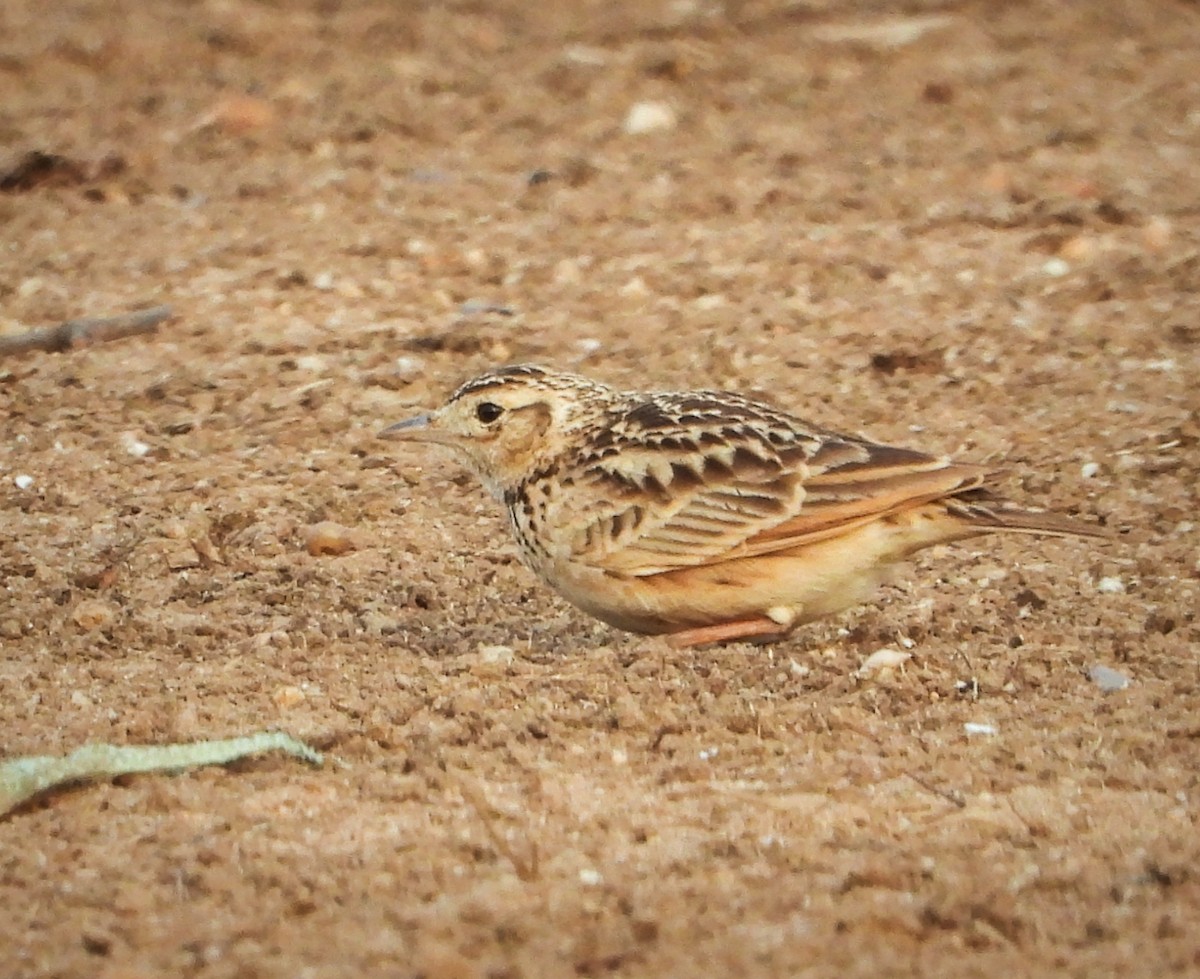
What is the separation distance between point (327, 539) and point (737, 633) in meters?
1.68

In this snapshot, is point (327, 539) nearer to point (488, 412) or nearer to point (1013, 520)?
point (488, 412)

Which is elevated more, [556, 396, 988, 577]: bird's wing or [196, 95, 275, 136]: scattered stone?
[556, 396, 988, 577]: bird's wing

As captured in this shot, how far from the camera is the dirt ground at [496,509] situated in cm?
462

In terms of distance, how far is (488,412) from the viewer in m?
6.81

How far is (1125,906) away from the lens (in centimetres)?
449

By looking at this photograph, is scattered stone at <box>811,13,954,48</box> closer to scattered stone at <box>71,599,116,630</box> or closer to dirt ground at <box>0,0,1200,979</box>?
dirt ground at <box>0,0,1200,979</box>

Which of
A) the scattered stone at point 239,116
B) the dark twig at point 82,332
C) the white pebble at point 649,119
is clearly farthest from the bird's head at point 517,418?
the scattered stone at point 239,116

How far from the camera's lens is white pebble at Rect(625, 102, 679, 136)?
12484 mm

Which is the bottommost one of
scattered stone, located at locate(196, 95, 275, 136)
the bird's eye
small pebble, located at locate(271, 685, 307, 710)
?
scattered stone, located at locate(196, 95, 275, 136)

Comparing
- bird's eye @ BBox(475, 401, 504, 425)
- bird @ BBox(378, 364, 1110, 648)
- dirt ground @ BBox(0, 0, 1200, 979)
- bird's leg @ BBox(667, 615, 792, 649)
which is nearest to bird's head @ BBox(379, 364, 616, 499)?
bird's eye @ BBox(475, 401, 504, 425)

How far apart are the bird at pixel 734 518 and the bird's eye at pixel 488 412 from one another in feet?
0.92

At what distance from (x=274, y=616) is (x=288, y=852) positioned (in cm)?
198

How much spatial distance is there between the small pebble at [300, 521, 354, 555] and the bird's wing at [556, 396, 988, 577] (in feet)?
3.79

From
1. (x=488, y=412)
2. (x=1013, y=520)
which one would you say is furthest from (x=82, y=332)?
(x=1013, y=520)
